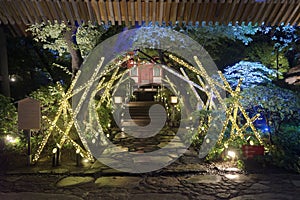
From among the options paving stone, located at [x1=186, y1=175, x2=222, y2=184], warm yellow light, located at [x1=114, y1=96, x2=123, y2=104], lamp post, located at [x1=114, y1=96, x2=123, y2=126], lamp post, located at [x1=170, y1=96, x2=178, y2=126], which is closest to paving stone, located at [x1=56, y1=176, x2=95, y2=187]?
paving stone, located at [x1=186, y1=175, x2=222, y2=184]

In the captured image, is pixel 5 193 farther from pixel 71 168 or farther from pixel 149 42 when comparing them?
pixel 149 42

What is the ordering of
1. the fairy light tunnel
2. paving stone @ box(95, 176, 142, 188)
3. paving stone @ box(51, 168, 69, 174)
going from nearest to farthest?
paving stone @ box(95, 176, 142, 188)
paving stone @ box(51, 168, 69, 174)
the fairy light tunnel

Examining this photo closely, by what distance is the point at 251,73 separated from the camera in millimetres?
10859

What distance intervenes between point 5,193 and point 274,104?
339 inches

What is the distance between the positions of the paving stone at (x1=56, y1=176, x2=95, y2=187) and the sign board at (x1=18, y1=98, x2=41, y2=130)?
7.14 ft

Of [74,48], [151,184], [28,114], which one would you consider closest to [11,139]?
[28,114]

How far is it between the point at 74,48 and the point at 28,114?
375 centimetres

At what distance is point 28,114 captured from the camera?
26.9 feet

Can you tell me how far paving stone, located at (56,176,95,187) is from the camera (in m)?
6.90

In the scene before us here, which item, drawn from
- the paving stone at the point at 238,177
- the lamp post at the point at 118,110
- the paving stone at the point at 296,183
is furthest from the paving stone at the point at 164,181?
the lamp post at the point at 118,110

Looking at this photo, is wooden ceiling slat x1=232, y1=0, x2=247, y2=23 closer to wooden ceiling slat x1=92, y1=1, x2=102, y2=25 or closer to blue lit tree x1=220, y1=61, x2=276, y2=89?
wooden ceiling slat x1=92, y1=1, x2=102, y2=25

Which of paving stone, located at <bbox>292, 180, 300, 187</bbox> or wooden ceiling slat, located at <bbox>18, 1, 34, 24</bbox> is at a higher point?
wooden ceiling slat, located at <bbox>18, 1, 34, 24</bbox>

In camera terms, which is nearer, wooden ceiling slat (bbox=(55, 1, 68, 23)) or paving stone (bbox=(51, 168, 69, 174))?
wooden ceiling slat (bbox=(55, 1, 68, 23))

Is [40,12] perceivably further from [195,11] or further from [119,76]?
[119,76]
